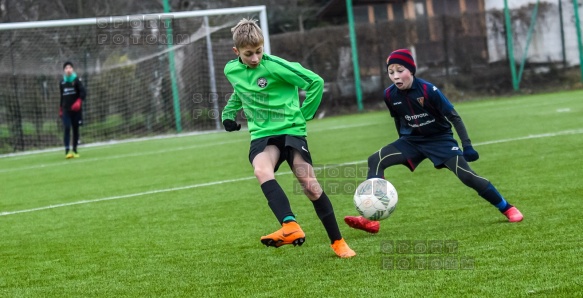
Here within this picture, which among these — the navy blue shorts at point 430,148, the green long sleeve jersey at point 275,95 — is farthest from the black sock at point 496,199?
the green long sleeve jersey at point 275,95

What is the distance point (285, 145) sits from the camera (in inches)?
205

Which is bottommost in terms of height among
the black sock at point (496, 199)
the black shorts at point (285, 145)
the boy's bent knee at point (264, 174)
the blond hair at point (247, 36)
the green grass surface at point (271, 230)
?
the green grass surface at point (271, 230)

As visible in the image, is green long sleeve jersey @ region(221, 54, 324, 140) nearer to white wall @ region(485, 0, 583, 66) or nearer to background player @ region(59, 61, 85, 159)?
background player @ region(59, 61, 85, 159)

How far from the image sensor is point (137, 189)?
10.1 m

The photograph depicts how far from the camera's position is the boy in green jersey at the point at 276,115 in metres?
5.15

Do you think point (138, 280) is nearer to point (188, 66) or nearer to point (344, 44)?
point (188, 66)

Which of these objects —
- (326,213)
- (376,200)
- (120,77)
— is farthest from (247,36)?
(120,77)

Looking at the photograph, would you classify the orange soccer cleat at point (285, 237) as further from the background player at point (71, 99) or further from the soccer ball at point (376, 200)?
the background player at point (71, 99)

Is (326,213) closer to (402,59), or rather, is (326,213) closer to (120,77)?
(402,59)

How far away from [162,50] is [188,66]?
2.91 feet

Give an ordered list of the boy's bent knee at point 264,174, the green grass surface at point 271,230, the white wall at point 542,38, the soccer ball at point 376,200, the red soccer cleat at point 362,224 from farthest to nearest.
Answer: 1. the white wall at point 542,38
2. the red soccer cleat at point 362,224
3. the soccer ball at point 376,200
4. the boy's bent knee at point 264,174
5. the green grass surface at point 271,230

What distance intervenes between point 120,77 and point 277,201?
15210 mm

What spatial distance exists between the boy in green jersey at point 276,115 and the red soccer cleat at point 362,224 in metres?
0.65

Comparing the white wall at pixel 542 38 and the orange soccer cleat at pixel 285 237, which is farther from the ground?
the white wall at pixel 542 38
